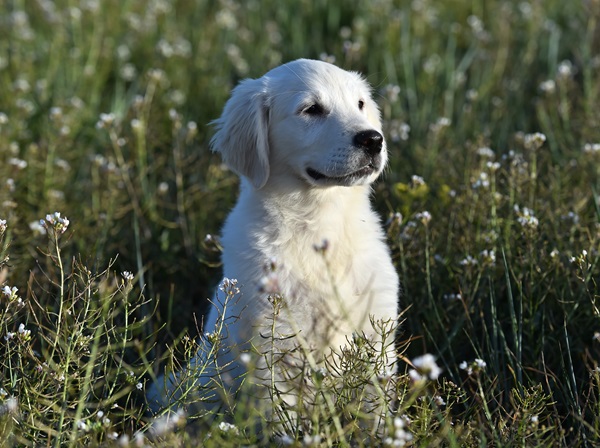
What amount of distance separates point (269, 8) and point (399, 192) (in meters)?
3.35

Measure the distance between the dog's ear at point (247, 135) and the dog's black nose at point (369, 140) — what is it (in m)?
0.36

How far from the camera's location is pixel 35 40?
562 cm

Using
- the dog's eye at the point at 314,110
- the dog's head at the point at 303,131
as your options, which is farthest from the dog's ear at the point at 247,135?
the dog's eye at the point at 314,110

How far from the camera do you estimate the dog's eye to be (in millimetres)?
2980

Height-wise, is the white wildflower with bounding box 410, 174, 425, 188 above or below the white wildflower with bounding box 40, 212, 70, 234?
A: below

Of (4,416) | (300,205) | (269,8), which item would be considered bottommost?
(4,416)

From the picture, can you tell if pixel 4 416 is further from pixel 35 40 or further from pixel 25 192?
pixel 35 40

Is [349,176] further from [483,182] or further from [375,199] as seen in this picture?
[375,199]

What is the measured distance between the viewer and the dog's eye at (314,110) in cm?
298

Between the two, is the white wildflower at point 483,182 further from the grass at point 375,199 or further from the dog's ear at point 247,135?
the dog's ear at point 247,135

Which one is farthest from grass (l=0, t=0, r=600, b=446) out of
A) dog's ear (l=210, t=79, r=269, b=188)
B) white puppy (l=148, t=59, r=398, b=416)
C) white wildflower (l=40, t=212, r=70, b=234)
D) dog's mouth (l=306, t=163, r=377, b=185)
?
dog's ear (l=210, t=79, r=269, b=188)

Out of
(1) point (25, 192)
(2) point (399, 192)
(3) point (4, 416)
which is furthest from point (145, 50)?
(3) point (4, 416)

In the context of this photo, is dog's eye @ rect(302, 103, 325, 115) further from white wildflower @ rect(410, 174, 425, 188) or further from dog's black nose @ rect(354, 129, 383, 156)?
white wildflower @ rect(410, 174, 425, 188)

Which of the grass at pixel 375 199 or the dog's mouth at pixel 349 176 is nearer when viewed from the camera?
the grass at pixel 375 199
